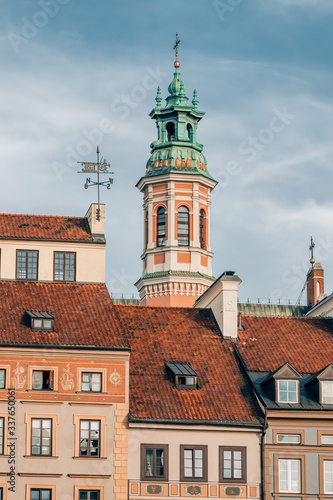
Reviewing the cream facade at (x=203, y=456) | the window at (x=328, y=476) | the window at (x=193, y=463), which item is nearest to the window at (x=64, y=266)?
the cream facade at (x=203, y=456)

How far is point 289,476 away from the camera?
69.2 metres

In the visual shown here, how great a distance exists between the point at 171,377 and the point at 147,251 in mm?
47948

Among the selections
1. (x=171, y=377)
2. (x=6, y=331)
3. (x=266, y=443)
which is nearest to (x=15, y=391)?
(x=6, y=331)

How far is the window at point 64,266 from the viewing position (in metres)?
76.1

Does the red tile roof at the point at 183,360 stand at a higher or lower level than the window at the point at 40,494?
higher

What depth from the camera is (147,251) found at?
118750 mm

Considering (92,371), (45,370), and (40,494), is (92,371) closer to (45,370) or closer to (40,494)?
(45,370)

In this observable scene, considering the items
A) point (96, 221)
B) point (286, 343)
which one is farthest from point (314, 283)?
point (96, 221)

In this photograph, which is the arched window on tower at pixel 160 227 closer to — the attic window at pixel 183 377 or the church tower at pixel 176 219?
the church tower at pixel 176 219

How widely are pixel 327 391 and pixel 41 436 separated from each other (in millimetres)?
15421

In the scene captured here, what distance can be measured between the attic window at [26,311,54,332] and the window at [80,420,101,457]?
5447 millimetres

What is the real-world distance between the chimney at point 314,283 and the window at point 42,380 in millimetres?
58771

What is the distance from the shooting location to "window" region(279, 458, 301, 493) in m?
69.1

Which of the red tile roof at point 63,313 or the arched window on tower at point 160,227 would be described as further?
the arched window on tower at point 160,227
